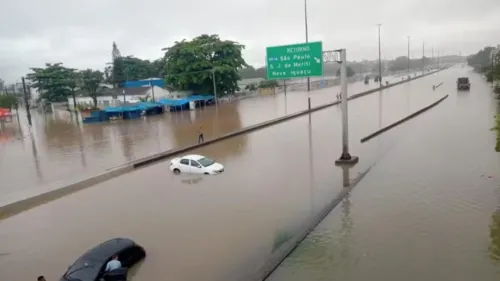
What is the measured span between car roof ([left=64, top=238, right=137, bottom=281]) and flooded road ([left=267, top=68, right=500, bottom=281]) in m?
3.72

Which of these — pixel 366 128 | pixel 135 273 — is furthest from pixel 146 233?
pixel 366 128

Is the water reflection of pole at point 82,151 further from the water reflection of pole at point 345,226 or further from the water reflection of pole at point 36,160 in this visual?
the water reflection of pole at point 345,226

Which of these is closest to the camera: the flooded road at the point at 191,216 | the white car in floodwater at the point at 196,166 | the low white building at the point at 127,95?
the flooded road at the point at 191,216

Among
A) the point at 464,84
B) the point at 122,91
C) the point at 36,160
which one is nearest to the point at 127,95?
the point at 122,91

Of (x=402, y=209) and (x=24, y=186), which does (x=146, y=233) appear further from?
(x=24, y=186)

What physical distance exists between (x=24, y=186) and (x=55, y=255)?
9.31 meters

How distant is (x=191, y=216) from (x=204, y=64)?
4392cm

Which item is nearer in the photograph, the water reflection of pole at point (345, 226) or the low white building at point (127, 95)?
the water reflection of pole at point (345, 226)

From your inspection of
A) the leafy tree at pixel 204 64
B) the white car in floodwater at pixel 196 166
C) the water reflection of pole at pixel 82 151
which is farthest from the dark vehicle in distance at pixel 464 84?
the water reflection of pole at pixel 82 151

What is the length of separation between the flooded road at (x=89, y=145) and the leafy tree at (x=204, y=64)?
37.7 ft

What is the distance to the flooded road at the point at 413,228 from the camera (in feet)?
27.3

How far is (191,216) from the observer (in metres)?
12.2

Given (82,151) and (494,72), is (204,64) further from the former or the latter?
(494,72)

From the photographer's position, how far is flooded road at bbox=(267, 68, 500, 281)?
832cm
